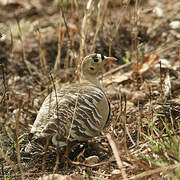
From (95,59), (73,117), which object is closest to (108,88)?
(95,59)

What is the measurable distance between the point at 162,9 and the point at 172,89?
298 cm

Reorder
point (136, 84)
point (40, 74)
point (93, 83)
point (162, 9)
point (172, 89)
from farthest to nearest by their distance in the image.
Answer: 1. point (162, 9)
2. point (40, 74)
3. point (136, 84)
4. point (172, 89)
5. point (93, 83)

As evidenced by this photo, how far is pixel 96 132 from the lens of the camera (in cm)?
340

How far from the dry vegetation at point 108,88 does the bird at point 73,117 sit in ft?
0.54

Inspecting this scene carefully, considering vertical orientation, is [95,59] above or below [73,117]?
above

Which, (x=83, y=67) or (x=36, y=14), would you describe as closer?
(x=83, y=67)

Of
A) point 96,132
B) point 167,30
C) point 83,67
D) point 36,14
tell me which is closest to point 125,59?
point 167,30

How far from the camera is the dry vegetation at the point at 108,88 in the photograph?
2.85 meters

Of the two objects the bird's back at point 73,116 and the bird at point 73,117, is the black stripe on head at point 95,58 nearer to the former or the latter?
the bird at point 73,117

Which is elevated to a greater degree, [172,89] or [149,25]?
[149,25]

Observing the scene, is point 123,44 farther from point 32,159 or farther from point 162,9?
point 32,159

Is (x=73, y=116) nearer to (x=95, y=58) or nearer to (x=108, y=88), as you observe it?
(x=95, y=58)

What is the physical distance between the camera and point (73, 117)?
3.08 metres

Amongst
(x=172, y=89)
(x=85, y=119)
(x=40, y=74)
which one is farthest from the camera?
(x=40, y=74)
